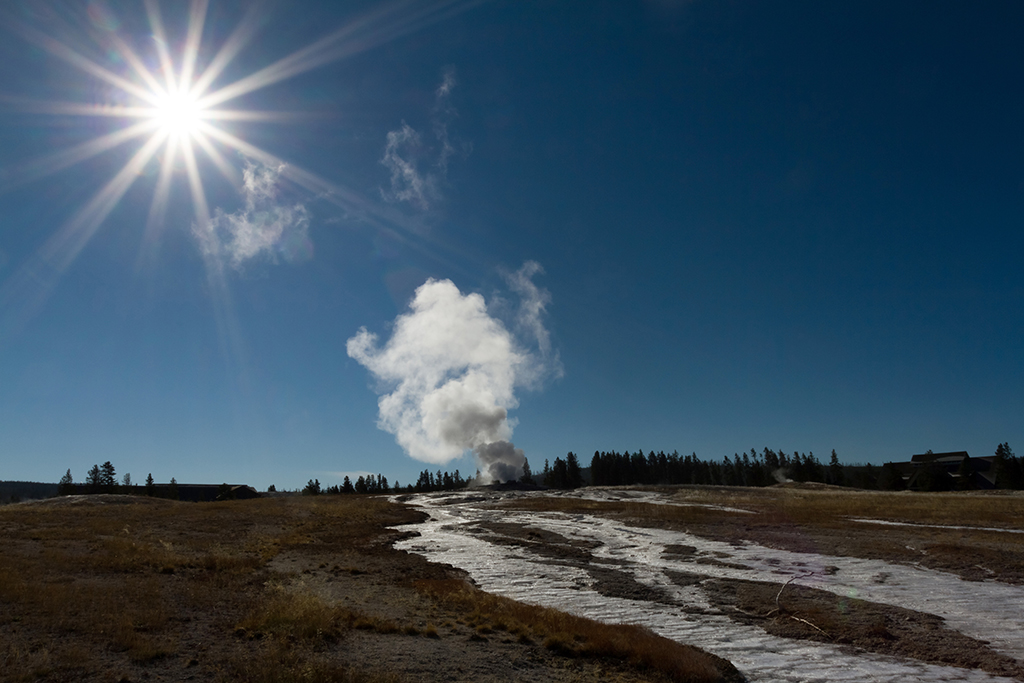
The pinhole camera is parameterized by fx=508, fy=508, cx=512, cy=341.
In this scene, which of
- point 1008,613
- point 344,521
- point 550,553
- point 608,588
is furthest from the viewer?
point 344,521

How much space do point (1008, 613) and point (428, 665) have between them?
19.2 m

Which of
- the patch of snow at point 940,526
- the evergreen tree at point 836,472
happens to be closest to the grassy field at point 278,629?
the patch of snow at point 940,526

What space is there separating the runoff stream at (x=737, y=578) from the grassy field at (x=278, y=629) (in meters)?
2.08

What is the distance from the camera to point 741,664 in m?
13.3

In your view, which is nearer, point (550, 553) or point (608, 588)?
point (608, 588)

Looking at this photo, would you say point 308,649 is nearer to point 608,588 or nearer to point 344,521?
point 608,588

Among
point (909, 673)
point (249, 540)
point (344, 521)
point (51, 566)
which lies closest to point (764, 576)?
point (909, 673)

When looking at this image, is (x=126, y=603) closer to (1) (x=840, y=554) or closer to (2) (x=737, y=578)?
(2) (x=737, y=578)

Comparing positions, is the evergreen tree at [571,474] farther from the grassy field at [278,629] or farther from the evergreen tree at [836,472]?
the grassy field at [278,629]

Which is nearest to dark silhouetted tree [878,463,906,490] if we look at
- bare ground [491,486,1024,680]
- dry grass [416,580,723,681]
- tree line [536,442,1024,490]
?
tree line [536,442,1024,490]

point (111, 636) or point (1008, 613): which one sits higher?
point (111, 636)

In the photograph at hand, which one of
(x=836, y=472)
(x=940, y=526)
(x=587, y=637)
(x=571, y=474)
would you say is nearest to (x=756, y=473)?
(x=836, y=472)

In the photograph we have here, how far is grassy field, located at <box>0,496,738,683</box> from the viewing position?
11.3m

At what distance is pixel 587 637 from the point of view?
14883 millimetres
